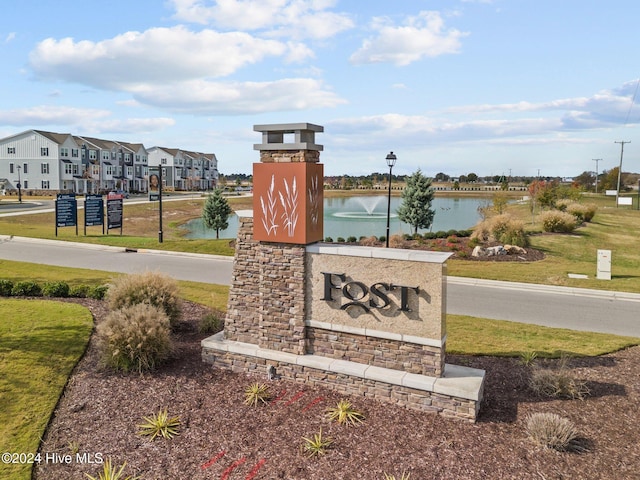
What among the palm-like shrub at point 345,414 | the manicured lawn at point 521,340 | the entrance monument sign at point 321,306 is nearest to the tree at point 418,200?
the manicured lawn at point 521,340

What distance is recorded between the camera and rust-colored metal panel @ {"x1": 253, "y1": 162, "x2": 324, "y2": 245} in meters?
9.05

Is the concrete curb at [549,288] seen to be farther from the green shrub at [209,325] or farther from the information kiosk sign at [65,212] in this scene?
the information kiosk sign at [65,212]

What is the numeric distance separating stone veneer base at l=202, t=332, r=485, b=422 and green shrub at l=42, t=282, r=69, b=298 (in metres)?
7.49

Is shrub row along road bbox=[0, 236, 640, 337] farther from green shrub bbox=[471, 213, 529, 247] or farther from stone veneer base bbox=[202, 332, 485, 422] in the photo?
green shrub bbox=[471, 213, 529, 247]

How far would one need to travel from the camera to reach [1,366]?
9.48 meters

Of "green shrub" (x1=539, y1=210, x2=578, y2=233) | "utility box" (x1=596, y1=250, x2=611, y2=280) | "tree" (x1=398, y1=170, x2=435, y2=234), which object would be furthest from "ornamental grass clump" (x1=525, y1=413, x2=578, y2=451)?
"tree" (x1=398, y1=170, x2=435, y2=234)

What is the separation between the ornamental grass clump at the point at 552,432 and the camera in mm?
7020

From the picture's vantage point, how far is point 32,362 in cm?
980

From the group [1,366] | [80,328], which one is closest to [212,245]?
[80,328]

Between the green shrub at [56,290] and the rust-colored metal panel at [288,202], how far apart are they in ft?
29.0

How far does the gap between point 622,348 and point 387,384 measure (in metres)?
6.67

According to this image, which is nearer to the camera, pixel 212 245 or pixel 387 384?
pixel 387 384

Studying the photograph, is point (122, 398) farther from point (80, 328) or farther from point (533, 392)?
point (533, 392)

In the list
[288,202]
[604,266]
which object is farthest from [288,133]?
[604,266]
